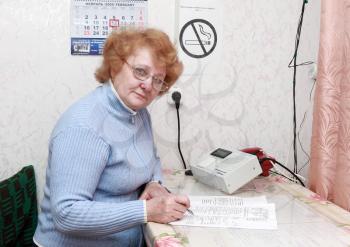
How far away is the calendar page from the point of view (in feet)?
4.80

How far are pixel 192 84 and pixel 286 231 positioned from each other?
79cm

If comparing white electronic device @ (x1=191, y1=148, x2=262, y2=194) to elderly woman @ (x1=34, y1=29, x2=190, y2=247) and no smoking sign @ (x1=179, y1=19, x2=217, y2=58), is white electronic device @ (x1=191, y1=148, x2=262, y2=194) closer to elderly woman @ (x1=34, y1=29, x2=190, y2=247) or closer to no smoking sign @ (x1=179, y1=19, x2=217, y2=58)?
elderly woman @ (x1=34, y1=29, x2=190, y2=247)

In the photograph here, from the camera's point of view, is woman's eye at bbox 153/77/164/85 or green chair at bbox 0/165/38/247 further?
green chair at bbox 0/165/38/247

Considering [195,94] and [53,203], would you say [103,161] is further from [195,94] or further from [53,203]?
[195,94]

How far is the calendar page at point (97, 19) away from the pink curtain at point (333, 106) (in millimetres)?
716

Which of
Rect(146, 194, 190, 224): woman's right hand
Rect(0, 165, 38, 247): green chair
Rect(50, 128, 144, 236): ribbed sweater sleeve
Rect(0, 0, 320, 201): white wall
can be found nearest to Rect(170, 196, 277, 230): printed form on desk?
Rect(146, 194, 190, 224): woman's right hand

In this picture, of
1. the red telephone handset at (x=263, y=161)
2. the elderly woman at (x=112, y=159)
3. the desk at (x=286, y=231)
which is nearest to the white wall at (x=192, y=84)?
the red telephone handset at (x=263, y=161)

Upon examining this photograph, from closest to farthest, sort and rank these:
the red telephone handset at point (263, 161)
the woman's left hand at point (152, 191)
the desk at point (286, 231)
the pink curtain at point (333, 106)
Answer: the desk at point (286, 231), the pink curtain at point (333, 106), the woman's left hand at point (152, 191), the red telephone handset at point (263, 161)

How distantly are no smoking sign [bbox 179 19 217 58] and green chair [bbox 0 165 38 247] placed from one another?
0.81 metres

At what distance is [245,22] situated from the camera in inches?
63.1

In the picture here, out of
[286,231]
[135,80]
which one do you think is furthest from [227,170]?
[135,80]

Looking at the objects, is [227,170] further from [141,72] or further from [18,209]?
[18,209]

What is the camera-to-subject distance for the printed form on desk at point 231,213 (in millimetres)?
1018

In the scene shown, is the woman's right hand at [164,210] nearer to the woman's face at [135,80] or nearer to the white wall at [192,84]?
the woman's face at [135,80]
